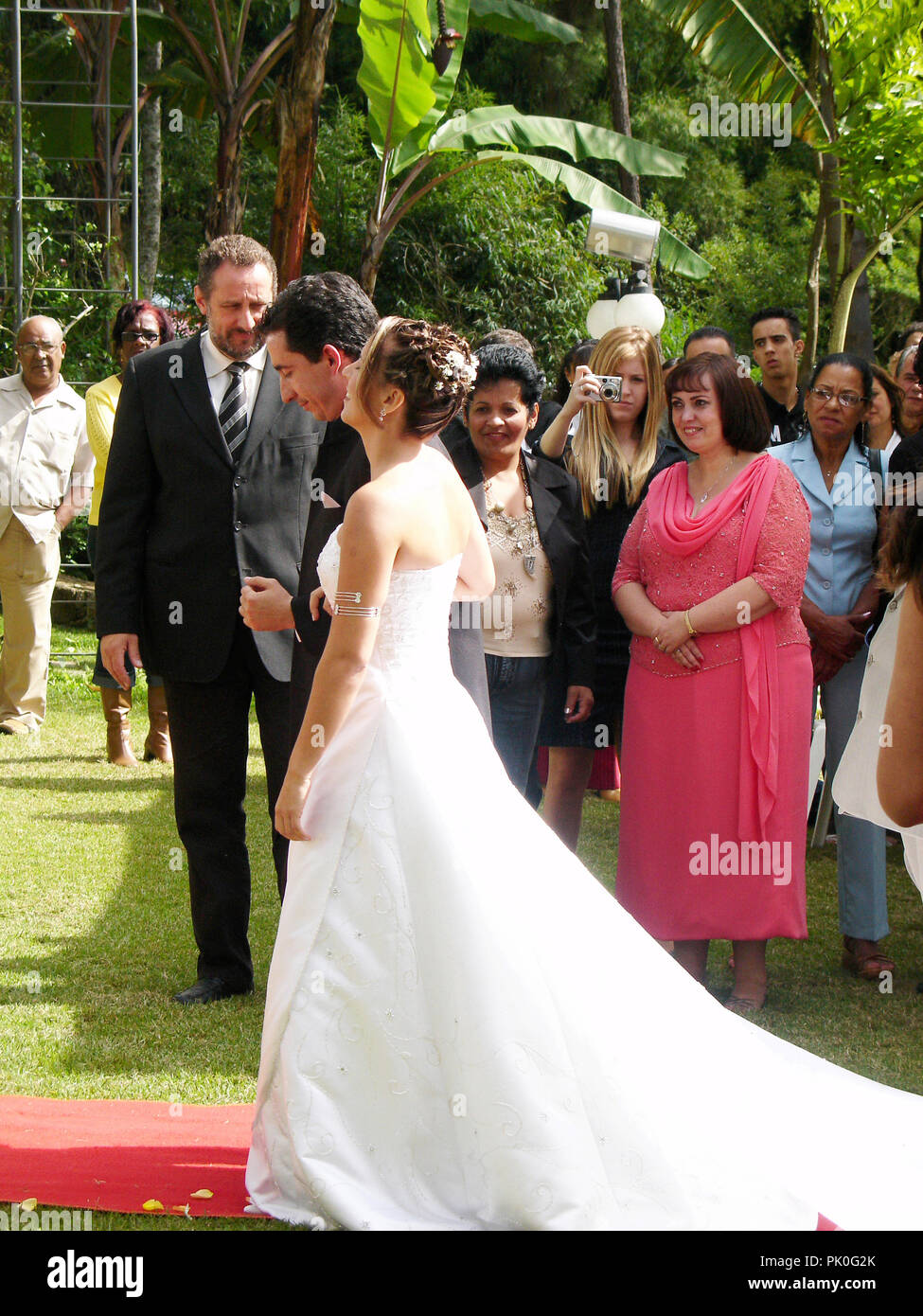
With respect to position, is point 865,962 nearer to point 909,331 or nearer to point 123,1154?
point 123,1154

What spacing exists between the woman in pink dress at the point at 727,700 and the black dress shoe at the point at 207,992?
1.39m

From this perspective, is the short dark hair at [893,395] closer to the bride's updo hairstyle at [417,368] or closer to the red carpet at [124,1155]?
the bride's updo hairstyle at [417,368]

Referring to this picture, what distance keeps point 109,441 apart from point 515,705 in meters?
3.94

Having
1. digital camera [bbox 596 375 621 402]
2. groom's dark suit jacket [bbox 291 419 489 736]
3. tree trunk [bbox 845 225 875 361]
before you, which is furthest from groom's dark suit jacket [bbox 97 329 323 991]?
tree trunk [bbox 845 225 875 361]

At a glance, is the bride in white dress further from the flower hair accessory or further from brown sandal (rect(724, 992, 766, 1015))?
brown sandal (rect(724, 992, 766, 1015))

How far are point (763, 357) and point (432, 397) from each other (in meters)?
3.83

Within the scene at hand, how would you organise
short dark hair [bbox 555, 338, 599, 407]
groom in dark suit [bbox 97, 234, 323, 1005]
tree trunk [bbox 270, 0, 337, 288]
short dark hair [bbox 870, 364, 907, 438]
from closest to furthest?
groom in dark suit [bbox 97, 234, 323, 1005]
short dark hair [bbox 870, 364, 907, 438]
short dark hair [bbox 555, 338, 599, 407]
tree trunk [bbox 270, 0, 337, 288]

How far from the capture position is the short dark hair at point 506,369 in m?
4.91

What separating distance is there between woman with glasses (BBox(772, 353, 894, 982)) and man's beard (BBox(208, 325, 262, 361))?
218cm

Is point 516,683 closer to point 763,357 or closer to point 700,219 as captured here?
point 763,357

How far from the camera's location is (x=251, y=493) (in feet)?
15.3

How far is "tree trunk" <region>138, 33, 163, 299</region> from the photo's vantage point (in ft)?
58.7

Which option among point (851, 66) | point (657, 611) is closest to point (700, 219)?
point (851, 66)

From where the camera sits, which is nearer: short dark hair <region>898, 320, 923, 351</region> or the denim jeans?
the denim jeans
